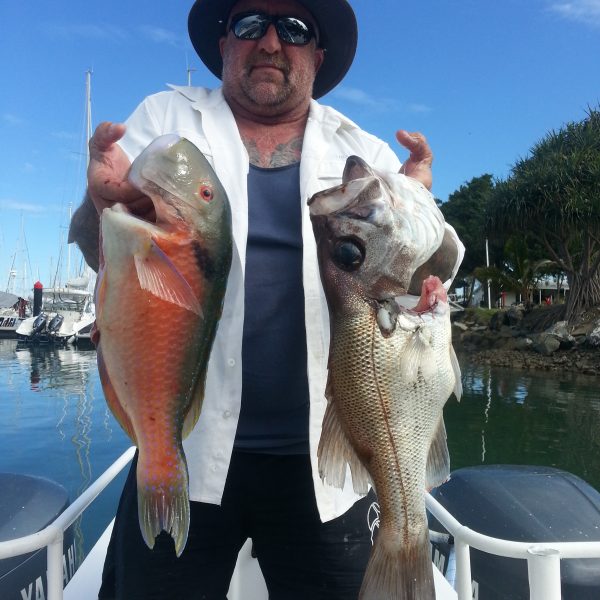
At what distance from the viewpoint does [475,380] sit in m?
21.1

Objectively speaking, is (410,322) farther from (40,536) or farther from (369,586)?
(40,536)

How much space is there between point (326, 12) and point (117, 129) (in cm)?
120

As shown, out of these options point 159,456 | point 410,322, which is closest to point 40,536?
point 159,456

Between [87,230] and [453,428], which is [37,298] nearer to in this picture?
[453,428]

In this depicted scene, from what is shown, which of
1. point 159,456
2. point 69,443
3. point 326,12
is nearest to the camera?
point 159,456

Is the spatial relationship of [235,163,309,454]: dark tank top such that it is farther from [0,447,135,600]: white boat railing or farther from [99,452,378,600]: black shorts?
[0,447,135,600]: white boat railing

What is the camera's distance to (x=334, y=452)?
1.94 m

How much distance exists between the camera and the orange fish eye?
5.72 ft

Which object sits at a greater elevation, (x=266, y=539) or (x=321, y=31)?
(x=321, y=31)

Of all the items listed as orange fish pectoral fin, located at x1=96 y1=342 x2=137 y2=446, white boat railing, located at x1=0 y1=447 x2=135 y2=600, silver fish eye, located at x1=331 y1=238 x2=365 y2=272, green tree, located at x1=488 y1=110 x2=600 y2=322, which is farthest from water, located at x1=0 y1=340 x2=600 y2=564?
green tree, located at x1=488 y1=110 x2=600 y2=322

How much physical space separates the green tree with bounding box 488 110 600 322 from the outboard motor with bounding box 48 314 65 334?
24857mm

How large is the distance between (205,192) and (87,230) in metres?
0.57

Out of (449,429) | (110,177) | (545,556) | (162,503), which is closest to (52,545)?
(162,503)

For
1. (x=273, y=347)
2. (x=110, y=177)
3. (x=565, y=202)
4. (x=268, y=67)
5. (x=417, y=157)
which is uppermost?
(x=565, y=202)
